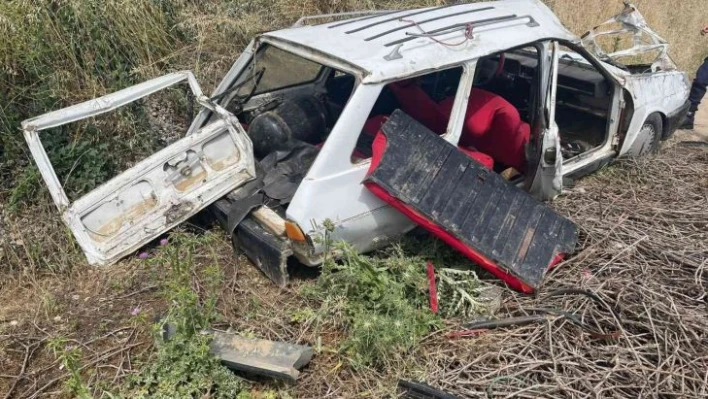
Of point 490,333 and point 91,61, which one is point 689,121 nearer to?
point 490,333

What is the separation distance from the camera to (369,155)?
332cm

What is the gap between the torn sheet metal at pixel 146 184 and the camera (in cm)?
335

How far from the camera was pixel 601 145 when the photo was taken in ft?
14.6

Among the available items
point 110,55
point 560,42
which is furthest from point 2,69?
point 560,42

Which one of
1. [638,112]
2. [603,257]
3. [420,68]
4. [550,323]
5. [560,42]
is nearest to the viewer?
[550,323]

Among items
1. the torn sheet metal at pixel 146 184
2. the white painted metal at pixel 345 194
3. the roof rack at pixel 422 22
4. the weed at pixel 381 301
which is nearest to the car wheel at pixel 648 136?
the roof rack at pixel 422 22

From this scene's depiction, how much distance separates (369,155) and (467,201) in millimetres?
662

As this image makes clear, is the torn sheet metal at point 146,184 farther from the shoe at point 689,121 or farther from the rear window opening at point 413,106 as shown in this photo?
the shoe at point 689,121

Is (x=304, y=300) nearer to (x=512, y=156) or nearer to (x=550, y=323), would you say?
(x=550, y=323)

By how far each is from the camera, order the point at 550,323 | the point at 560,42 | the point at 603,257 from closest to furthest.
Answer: the point at 550,323, the point at 603,257, the point at 560,42

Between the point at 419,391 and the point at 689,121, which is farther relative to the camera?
the point at 689,121

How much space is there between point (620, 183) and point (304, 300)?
2902 millimetres

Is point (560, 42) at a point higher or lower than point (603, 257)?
higher

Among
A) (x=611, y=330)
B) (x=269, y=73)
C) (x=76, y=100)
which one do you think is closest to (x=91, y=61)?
(x=76, y=100)
